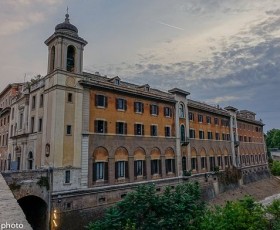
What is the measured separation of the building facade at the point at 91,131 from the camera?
2286 centimetres

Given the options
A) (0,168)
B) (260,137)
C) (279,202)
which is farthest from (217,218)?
(260,137)

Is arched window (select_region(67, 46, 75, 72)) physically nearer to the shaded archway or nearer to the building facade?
the building facade

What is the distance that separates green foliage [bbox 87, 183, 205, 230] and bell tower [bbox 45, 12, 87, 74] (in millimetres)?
14410

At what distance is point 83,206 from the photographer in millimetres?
22625

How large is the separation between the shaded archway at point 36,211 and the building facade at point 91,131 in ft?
4.80

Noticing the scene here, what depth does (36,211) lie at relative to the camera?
22.4m

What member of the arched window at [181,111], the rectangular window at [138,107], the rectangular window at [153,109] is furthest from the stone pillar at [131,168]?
the arched window at [181,111]

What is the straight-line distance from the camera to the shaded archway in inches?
827

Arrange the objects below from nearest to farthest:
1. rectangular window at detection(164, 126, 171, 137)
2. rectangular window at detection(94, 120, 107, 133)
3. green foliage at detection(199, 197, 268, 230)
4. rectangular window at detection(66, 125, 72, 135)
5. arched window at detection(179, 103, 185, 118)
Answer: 1. green foliage at detection(199, 197, 268, 230)
2. rectangular window at detection(66, 125, 72, 135)
3. rectangular window at detection(94, 120, 107, 133)
4. rectangular window at detection(164, 126, 171, 137)
5. arched window at detection(179, 103, 185, 118)

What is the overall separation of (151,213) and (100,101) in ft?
44.7

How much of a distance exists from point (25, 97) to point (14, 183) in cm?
1310

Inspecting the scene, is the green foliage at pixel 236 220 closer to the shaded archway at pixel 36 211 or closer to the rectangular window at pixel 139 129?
the shaded archway at pixel 36 211

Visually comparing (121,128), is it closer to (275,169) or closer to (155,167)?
(155,167)

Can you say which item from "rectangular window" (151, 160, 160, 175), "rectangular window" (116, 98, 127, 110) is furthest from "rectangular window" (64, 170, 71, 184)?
"rectangular window" (151, 160, 160, 175)
